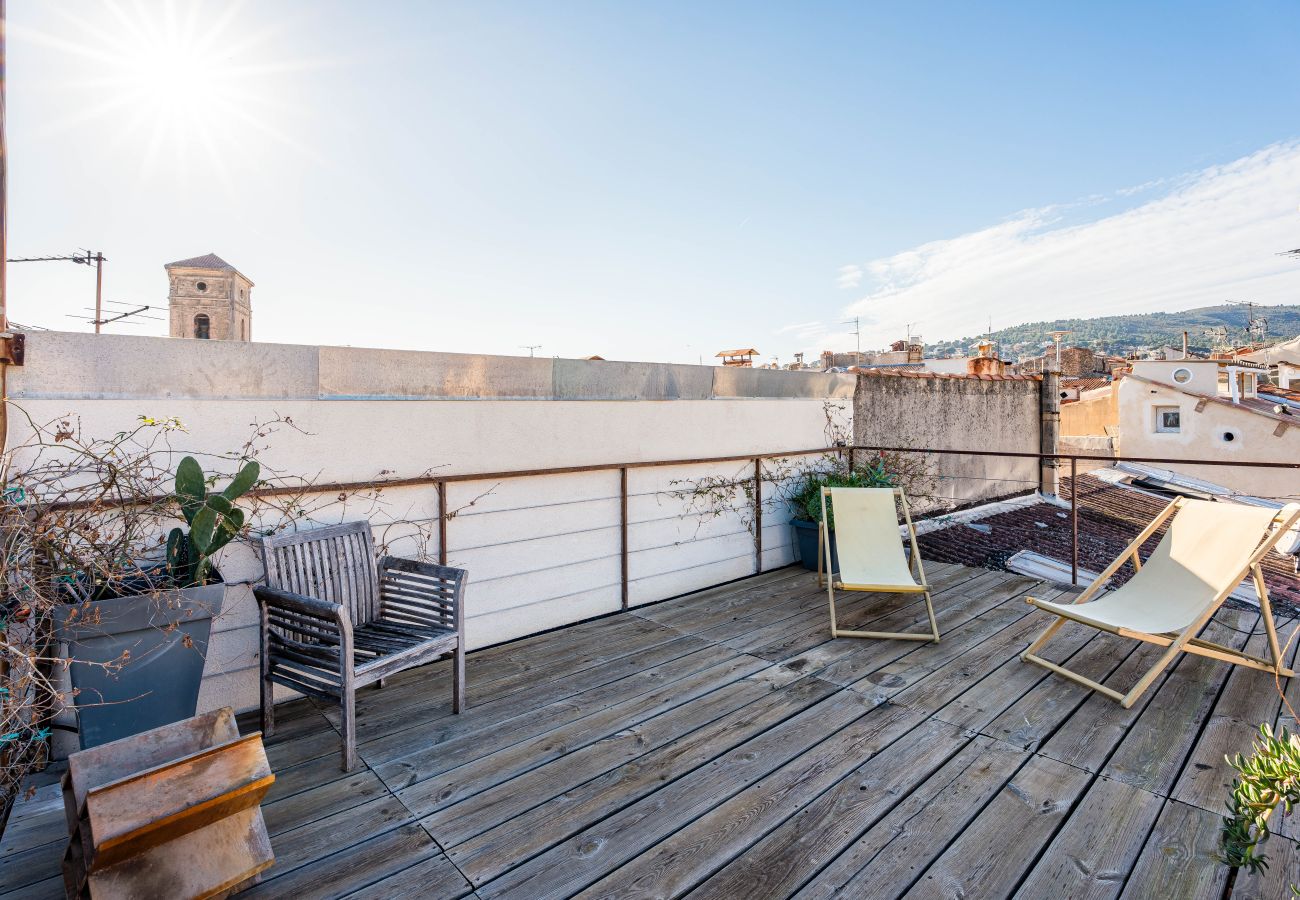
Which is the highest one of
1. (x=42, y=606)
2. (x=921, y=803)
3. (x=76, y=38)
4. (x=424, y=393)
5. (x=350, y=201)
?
(x=350, y=201)

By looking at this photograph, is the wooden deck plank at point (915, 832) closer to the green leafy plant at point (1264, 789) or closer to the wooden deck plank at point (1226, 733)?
the wooden deck plank at point (1226, 733)

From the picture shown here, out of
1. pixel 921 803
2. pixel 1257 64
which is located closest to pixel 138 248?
pixel 921 803

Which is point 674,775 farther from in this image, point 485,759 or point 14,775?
point 14,775

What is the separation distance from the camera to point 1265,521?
2.76m

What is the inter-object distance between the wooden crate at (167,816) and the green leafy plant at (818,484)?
3.83 m

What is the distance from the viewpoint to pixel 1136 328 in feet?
165

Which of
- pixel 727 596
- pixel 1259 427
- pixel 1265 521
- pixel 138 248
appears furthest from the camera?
pixel 1259 427

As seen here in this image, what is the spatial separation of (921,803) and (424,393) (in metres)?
2.72

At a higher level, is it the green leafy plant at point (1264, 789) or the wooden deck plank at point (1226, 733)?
the green leafy plant at point (1264, 789)

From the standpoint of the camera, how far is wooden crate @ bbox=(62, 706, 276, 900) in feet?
4.54

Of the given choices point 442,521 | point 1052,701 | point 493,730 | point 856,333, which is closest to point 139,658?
point 493,730

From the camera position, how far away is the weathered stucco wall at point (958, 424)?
23.2 feet

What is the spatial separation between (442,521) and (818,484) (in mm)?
2828

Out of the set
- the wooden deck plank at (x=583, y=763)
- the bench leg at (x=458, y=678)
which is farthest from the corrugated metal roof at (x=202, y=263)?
the wooden deck plank at (x=583, y=763)
